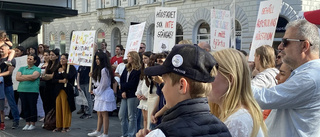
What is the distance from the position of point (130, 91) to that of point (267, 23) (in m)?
2.94

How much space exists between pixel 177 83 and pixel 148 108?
4394 millimetres

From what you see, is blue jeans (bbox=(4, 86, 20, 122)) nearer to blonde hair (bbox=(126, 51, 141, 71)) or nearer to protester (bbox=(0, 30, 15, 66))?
protester (bbox=(0, 30, 15, 66))

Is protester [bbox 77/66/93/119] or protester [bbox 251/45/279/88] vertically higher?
protester [bbox 251/45/279/88]

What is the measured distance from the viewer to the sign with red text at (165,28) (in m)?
7.69

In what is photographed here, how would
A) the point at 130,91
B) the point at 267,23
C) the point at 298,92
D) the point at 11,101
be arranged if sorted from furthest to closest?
1. the point at 11,101
2. the point at 130,91
3. the point at 267,23
4. the point at 298,92

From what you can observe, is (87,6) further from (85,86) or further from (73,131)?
(73,131)

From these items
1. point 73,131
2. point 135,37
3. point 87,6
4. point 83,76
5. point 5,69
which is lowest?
point 73,131

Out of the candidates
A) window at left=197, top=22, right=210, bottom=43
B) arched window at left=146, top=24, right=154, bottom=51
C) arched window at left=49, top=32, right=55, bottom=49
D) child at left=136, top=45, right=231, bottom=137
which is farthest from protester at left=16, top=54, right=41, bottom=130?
arched window at left=49, top=32, right=55, bottom=49

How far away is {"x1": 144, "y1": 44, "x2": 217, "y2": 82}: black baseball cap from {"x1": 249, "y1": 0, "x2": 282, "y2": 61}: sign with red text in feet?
16.3

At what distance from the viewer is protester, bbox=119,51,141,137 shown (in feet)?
22.1

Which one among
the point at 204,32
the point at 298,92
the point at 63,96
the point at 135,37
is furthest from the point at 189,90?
the point at 204,32

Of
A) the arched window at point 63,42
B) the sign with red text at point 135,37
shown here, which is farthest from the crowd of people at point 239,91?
the arched window at point 63,42

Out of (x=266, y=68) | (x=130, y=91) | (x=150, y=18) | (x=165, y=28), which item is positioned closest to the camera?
(x=266, y=68)

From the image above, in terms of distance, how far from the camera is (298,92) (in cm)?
236
